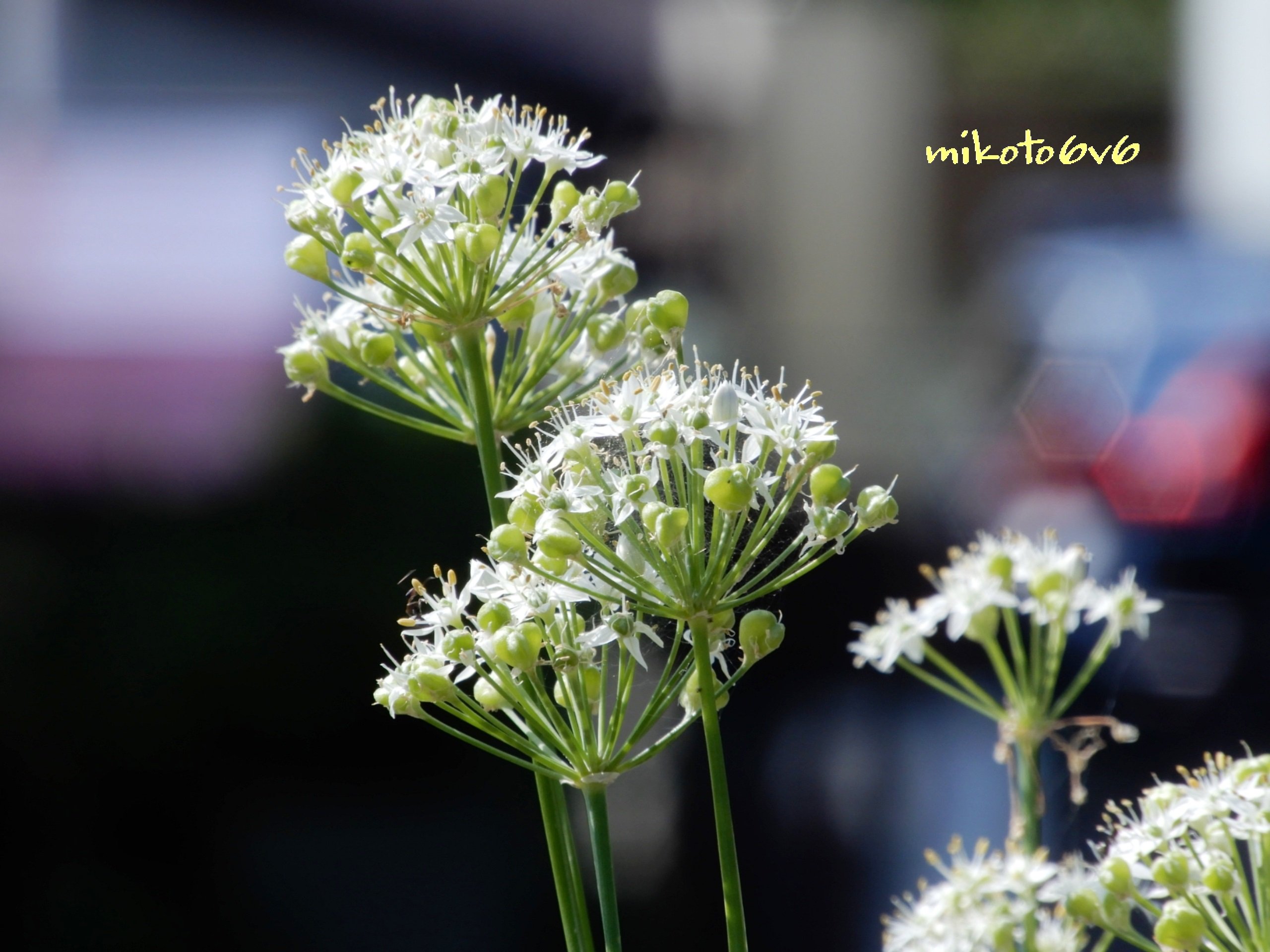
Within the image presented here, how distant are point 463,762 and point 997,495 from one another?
222cm

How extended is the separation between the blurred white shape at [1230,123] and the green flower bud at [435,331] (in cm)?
519

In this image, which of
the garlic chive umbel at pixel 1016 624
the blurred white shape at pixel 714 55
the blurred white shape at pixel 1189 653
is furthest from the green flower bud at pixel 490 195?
the blurred white shape at pixel 714 55

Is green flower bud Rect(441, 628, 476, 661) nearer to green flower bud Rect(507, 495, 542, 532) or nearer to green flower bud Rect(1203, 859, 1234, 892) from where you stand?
green flower bud Rect(507, 495, 542, 532)

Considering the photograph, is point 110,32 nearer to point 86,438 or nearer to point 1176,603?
point 86,438

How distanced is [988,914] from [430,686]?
35 centimetres

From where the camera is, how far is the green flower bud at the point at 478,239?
61 cm

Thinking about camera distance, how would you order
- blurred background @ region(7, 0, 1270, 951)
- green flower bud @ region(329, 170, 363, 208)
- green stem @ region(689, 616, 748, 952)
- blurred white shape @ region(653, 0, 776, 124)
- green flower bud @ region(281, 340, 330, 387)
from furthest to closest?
blurred white shape @ region(653, 0, 776, 124)
blurred background @ region(7, 0, 1270, 951)
green flower bud @ region(281, 340, 330, 387)
green flower bud @ region(329, 170, 363, 208)
green stem @ region(689, 616, 748, 952)

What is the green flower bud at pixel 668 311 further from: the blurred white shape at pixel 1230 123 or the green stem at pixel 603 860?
the blurred white shape at pixel 1230 123

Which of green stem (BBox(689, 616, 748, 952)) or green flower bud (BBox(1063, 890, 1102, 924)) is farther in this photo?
green flower bud (BBox(1063, 890, 1102, 924))

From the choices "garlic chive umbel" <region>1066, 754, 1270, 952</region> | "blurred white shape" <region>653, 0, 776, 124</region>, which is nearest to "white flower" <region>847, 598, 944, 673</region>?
"garlic chive umbel" <region>1066, 754, 1270, 952</region>

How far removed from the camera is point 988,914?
2.28ft

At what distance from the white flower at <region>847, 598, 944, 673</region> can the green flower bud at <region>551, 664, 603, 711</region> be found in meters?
0.28

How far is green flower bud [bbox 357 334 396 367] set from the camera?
72 cm

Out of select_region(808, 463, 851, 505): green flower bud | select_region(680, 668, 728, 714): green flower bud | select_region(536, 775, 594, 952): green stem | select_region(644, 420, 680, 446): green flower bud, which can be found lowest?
Result: select_region(536, 775, 594, 952): green stem
